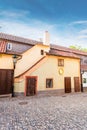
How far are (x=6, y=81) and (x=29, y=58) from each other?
4.47 metres

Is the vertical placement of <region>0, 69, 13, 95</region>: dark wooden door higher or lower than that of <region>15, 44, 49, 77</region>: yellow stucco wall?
lower

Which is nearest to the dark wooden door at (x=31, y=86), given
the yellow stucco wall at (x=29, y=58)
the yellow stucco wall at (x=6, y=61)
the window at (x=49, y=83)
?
the yellow stucco wall at (x=29, y=58)

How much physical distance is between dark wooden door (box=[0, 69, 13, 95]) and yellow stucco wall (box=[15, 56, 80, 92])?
2.81 feet

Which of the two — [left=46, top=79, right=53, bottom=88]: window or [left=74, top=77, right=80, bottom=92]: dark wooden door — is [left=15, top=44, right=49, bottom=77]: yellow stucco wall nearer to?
[left=46, top=79, right=53, bottom=88]: window

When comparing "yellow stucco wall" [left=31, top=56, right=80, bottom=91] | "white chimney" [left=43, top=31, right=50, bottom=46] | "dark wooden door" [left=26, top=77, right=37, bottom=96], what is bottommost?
"dark wooden door" [left=26, top=77, right=37, bottom=96]

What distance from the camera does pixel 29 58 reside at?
18047mm

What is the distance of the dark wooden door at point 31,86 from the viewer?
16531 millimetres

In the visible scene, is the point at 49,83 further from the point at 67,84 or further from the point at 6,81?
the point at 6,81

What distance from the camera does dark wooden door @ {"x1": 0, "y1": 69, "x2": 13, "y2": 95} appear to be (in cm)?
1484

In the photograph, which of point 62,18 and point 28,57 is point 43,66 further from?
point 62,18

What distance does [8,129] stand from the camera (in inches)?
231

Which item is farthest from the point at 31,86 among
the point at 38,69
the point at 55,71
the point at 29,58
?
the point at 55,71

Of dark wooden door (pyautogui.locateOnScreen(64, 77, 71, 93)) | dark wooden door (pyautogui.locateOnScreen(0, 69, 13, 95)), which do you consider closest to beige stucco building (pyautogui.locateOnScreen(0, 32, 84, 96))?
dark wooden door (pyautogui.locateOnScreen(64, 77, 71, 93))

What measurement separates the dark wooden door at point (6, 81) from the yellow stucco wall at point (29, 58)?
3.70 feet
